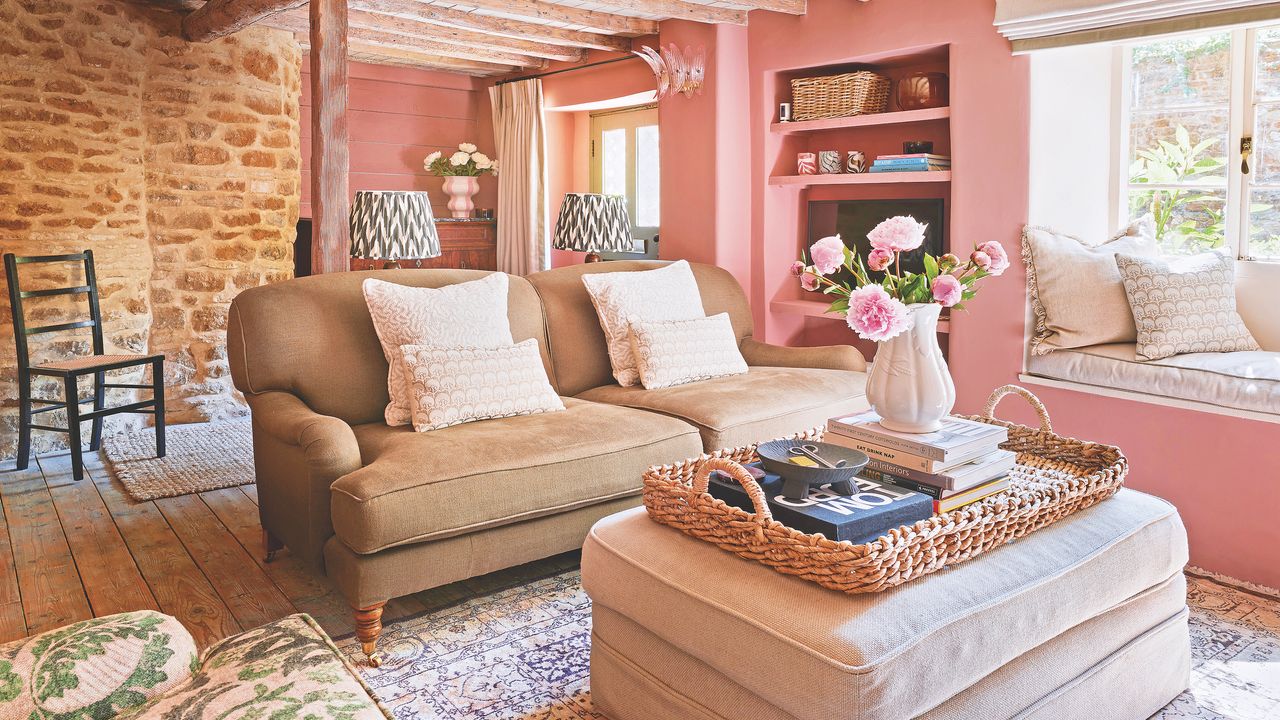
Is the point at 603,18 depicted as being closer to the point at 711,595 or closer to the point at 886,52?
the point at 886,52

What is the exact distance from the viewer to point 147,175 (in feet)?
16.2

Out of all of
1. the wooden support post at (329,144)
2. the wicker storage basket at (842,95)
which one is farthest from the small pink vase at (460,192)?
the wooden support post at (329,144)

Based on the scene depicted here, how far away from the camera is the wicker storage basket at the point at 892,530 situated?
1740 mm

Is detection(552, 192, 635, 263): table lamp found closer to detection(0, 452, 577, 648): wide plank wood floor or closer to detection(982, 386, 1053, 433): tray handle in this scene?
detection(0, 452, 577, 648): wide plank wood floor

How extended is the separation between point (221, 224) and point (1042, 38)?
424 centimetres

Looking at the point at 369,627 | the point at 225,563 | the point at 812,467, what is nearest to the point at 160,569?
the point at 225,563

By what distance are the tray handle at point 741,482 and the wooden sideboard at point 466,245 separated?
5137mm

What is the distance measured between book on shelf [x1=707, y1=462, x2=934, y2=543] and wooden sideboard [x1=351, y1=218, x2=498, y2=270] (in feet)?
16.8

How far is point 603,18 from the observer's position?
513 centimetres

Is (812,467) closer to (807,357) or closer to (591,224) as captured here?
(807,357)

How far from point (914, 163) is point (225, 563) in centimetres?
328

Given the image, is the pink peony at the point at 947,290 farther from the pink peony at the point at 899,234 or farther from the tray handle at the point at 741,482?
the tray handle at the point at 741,482

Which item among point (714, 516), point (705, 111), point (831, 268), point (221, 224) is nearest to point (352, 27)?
point (221, 224)

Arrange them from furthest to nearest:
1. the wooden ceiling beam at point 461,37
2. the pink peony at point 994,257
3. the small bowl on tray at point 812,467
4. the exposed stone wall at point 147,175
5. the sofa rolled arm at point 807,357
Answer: the wooden ceiling beam at point 461,37 → the exposed stone wall at point 147,175 → the sofa rolled arm at point 807,357 → the pink peony at point 994,257 → the small bowl on tray at point 812,467
